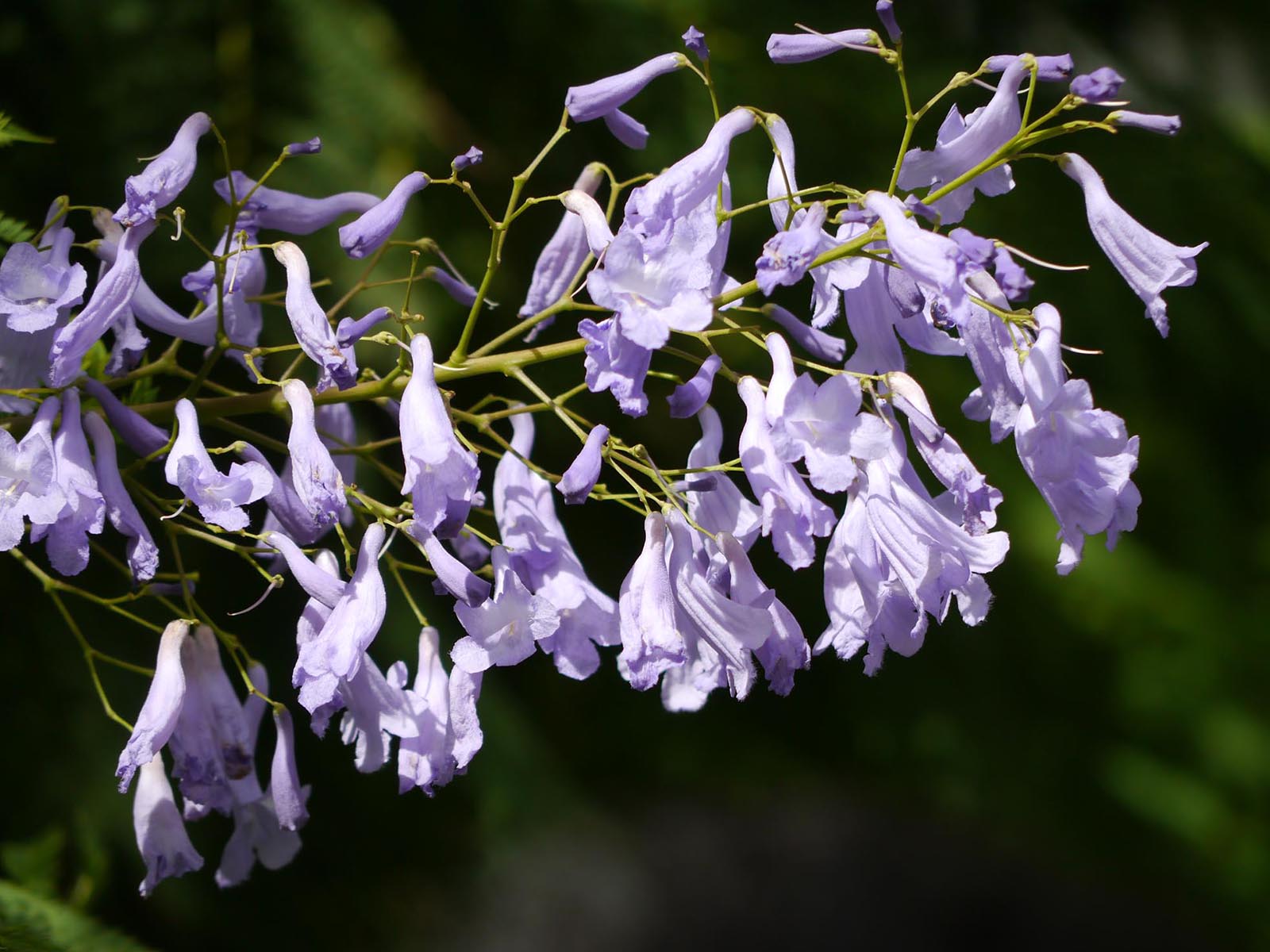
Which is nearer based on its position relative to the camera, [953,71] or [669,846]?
[953,71]

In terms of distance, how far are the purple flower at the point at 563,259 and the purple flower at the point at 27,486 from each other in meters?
0.25

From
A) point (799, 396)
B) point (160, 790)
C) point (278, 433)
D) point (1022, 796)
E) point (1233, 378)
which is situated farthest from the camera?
point (1022, 796)

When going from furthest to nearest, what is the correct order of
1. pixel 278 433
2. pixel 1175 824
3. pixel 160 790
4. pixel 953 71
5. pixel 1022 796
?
pixel 1175 824
pixel 1022 796
pixel 953 71
pixel 278 433
pixel 160 790

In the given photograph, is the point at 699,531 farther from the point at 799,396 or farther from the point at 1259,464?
the point at 1259,464

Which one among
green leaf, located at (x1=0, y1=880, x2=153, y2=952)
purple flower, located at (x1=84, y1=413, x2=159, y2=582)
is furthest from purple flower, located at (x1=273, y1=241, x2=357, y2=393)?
green leaf, located at (x1=0, y1=880, x2=153, y2=952)

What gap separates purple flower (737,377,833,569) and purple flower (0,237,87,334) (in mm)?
323

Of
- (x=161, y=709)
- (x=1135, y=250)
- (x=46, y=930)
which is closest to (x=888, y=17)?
(x=1135, y=250)

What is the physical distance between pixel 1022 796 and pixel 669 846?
4.94ft

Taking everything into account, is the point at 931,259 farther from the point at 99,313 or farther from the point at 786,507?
the point at 99,313

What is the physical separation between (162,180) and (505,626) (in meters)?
0.28

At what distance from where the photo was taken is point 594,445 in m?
0.57

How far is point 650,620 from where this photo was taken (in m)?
0.57

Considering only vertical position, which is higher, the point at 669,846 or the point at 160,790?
the point at 160,790

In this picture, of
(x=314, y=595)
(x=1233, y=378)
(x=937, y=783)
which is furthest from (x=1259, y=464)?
(x=314, y=595)
